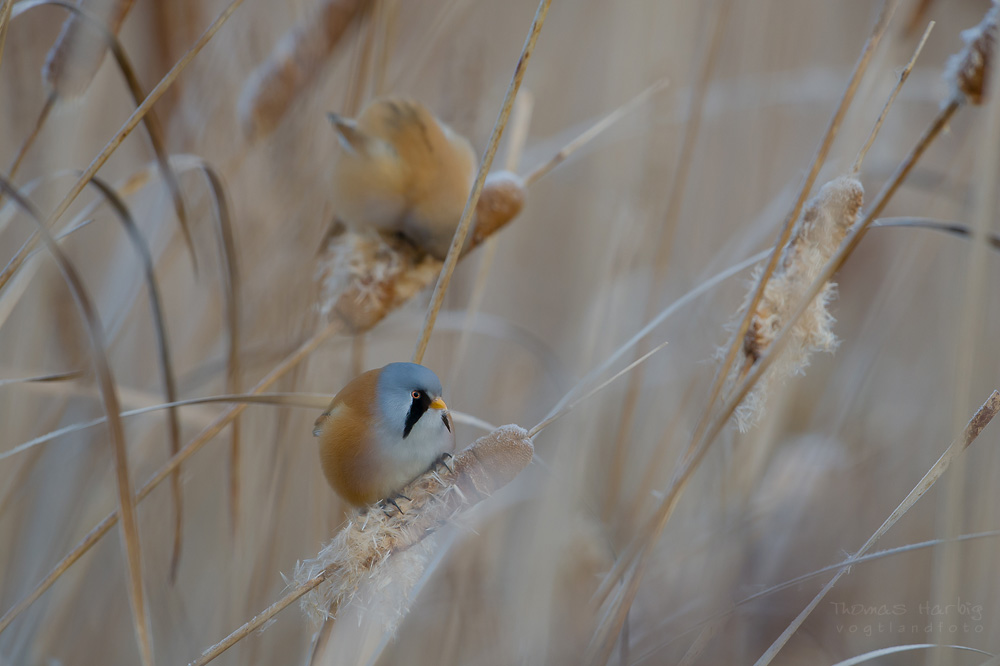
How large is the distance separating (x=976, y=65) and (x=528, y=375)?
35.7 inches

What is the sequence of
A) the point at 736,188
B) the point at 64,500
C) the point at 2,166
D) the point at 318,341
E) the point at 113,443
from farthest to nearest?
the point at 736,188 < the point at 2,166 < the point at 64,500 < the point at 318,341 < the point at 113,443

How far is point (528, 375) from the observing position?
52.9 inches

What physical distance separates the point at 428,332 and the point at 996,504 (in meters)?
0.99

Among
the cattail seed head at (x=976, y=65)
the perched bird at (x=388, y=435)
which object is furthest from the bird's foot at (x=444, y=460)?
the cattail seed head at (x=976, y=65)

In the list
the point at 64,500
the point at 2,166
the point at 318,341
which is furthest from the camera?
the point at 2,166

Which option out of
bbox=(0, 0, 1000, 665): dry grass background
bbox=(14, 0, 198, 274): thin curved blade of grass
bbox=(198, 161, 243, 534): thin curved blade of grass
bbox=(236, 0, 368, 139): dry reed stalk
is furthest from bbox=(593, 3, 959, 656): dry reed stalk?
bbox=(236, 0, 368, 139): dry reed stalk

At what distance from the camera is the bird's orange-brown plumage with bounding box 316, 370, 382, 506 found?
641 millimetres

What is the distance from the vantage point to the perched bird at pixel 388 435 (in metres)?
0.64

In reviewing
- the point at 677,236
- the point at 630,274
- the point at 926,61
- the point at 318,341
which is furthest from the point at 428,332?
the point at 926,61

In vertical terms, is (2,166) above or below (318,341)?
above

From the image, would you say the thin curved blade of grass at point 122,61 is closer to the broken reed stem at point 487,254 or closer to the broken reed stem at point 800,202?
the broken reed stem at point 487,254

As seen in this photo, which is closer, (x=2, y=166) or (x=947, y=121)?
(x=947, y=121)

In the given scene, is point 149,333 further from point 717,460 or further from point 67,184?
point 717,460

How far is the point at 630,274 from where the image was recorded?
1235 millimetres
